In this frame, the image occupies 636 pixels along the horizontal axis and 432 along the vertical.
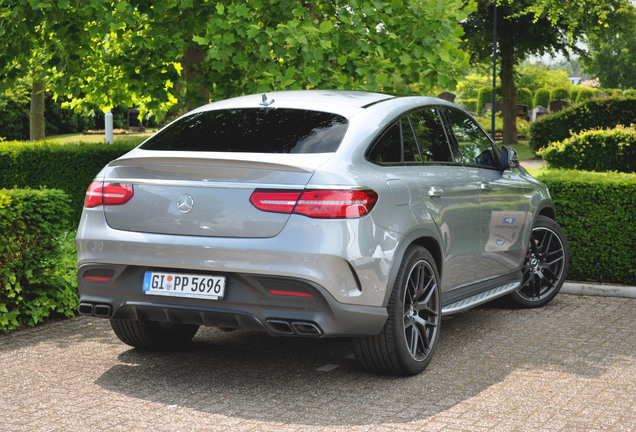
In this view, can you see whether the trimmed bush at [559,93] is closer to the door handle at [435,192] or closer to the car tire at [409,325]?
the door handle at [435,192]

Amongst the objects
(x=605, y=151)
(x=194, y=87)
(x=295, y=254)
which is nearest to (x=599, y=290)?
(x=295, y=254)

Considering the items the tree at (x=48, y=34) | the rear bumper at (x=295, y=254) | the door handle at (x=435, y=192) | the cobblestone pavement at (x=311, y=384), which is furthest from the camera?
the tree at (x=48, y=34)

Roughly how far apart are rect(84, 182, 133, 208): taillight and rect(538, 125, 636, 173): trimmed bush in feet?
47.2

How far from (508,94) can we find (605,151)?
2279 cm

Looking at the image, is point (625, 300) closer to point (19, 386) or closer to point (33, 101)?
point (19, 386)

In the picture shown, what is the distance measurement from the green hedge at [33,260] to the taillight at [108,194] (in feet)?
5.73

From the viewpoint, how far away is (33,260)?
7.21 meters

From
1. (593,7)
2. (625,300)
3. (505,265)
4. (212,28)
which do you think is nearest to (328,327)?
(505,265)

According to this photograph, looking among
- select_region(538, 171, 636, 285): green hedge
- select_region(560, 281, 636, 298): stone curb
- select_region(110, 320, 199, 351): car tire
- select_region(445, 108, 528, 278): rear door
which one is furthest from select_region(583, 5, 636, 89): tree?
select_region(110, 320, 199, 351): car tire

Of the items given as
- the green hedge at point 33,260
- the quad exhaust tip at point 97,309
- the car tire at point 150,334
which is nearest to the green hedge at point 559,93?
the green hedge at point 33,260

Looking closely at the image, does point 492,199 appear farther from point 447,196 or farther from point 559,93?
point 559,93

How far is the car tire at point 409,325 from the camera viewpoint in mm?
5363

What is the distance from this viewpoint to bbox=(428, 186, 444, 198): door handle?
5895 mm

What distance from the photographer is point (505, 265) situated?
724 cm
